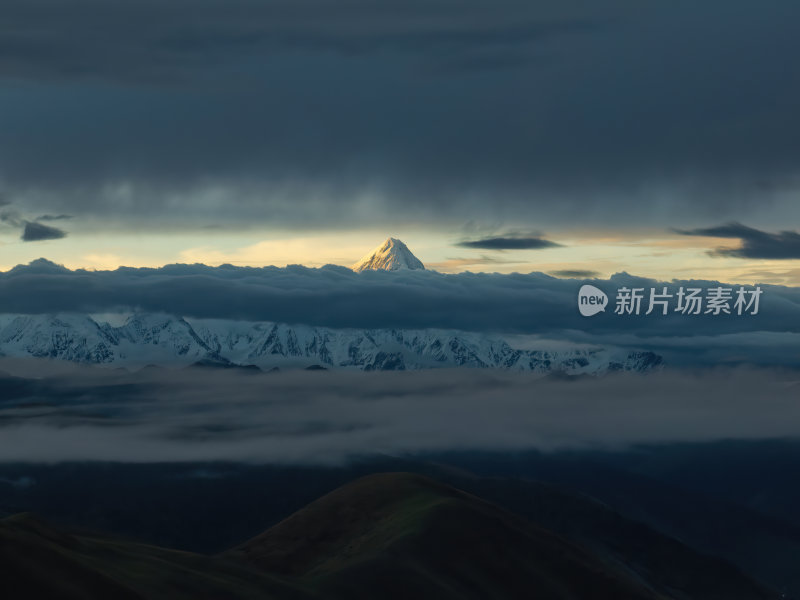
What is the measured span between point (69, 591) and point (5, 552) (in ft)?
48.1

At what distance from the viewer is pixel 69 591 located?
194 metres

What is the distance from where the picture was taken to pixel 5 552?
19962 cm
